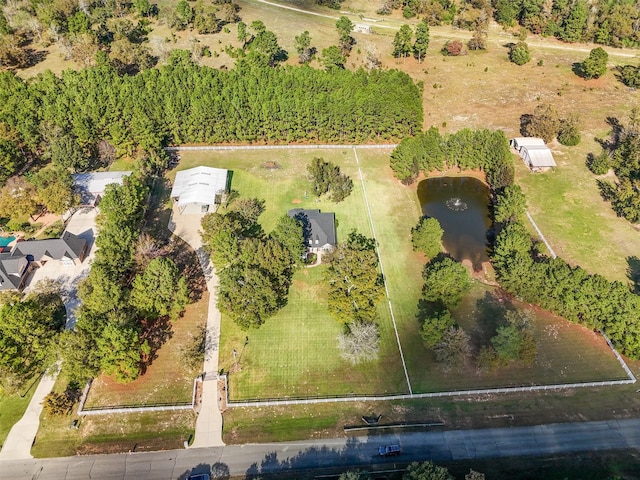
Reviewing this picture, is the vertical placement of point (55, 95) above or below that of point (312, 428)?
above

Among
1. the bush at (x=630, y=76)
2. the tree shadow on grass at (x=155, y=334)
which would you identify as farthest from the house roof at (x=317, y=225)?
the bush at (x=630, y=76)

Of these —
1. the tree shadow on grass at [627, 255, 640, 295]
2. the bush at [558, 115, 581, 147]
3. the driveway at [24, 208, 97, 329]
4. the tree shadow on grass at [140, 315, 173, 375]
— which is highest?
the bush at [558, 115, 581, 147]

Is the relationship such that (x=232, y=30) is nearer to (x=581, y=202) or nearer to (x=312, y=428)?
(x=581, y=202)

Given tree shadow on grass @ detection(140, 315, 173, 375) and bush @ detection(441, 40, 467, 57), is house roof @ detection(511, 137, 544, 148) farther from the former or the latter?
tree shadow on grass @ detection(140, 315, 173, 375)

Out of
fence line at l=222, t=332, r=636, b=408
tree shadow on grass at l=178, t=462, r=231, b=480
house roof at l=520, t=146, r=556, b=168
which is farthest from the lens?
house roof at l=520, t=146, r=556, b=168

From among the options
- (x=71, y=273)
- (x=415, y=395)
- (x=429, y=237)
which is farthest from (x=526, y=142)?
(x=71, y=273)

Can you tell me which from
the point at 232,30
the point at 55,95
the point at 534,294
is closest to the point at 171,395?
the point at 534,294

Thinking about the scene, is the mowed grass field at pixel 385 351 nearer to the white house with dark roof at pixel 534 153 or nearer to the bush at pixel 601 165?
the white house with dark roof at pixel 534 153

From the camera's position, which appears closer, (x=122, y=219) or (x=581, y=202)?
(x=122, y=219)

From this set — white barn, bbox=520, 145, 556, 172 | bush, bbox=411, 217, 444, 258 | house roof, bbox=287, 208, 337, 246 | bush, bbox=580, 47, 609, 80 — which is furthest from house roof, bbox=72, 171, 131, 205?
bush, bbox=580, 47, 609, 80
